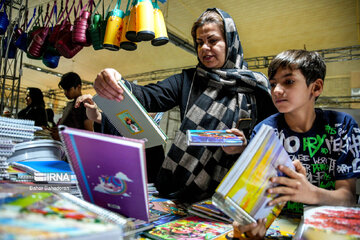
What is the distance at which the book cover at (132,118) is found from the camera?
921 mm

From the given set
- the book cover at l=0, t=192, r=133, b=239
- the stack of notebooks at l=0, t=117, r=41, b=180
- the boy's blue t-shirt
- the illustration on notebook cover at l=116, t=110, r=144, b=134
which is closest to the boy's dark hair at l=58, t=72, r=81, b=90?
the stack of notebooks at l=0, t=117, r=41, b=180

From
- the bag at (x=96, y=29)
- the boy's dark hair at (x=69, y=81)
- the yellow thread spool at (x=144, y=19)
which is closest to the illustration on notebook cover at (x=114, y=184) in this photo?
the yellow thread spool at (x=144, y=19)

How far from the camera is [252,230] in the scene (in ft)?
1.96

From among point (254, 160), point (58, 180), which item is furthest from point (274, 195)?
point (58, 180)

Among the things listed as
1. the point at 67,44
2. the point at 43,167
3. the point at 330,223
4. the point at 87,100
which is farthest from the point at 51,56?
the point at 330,223

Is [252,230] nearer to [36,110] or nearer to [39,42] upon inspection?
[39,42]

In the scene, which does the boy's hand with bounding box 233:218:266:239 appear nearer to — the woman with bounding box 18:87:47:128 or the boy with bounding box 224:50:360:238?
the boy with bounding box 224:50:360:238

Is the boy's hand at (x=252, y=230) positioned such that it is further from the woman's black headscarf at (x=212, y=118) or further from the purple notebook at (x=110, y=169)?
the woman's black headscarf at (x=212, y=118)

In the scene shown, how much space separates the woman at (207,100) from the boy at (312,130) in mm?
205

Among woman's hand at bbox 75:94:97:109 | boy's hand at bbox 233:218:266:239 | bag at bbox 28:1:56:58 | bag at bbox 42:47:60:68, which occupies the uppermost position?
bag at bbox 28:1:56:58

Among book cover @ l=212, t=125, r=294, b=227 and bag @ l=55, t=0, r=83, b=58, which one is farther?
bag @ l=55, t=0, r=83, b=58

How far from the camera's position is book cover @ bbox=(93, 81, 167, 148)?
3.02ft

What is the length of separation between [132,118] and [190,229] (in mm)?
474

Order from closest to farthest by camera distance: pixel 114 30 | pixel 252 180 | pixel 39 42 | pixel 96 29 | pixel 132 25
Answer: pixel 252 180 < pixel 132 25 < pixel 114 30 < pixel 96 29 < pixel 39 42
